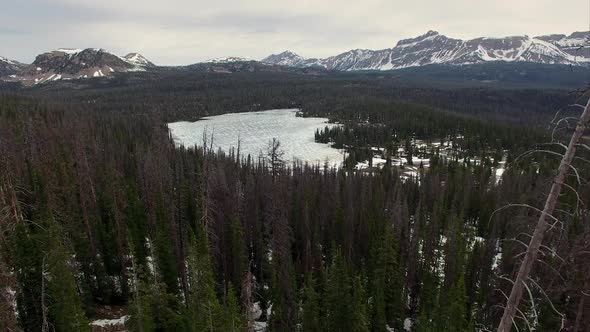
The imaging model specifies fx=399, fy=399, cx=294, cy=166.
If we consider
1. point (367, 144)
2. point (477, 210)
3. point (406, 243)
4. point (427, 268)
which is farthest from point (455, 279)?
point (367, 144)

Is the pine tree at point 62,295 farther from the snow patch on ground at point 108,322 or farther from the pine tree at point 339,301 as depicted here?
the pine tree at point 339,301

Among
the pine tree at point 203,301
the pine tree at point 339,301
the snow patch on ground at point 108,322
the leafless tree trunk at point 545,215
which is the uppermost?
the leafless tree trunk at point 545,215

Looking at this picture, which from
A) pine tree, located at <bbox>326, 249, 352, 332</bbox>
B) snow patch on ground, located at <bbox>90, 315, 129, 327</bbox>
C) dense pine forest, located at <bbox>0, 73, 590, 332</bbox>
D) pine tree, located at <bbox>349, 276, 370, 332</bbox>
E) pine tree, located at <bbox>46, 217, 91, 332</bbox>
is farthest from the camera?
snow patch on ground, located at <bbox>90, 315, 129, 327</bbox>

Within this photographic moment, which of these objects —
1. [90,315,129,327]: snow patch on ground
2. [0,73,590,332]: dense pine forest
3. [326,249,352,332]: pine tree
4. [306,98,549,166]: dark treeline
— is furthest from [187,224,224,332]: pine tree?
[306,98,549,166]: dark treeline

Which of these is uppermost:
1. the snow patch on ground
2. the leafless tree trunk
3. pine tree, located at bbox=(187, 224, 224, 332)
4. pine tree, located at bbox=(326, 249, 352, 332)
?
the leafless tree trunk

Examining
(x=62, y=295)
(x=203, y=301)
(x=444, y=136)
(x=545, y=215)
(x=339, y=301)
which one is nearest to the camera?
(x=545, y=215)

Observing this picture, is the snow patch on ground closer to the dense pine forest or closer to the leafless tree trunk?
the dense pine forest

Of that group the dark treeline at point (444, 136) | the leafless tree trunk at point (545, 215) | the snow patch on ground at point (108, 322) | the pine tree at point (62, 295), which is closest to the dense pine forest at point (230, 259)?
the pine tree at point (62, 295)

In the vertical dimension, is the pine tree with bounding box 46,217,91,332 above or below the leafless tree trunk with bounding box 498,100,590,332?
below

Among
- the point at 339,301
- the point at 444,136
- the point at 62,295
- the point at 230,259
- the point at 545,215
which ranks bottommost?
the point at 230,259

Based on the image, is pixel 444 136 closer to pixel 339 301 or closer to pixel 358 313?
pixel 339 301

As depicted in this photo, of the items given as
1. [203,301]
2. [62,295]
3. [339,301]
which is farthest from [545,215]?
[62,295]
